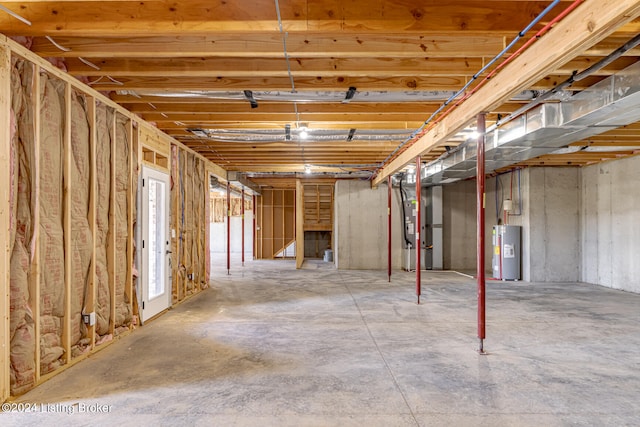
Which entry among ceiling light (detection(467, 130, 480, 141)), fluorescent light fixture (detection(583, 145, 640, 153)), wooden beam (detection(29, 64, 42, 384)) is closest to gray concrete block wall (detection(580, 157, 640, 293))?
fluorescent light fixture (detection(583, 145, 640, 153))

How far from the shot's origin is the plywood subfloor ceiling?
2598mm

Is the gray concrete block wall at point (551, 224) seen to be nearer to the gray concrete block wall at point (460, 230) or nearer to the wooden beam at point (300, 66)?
the gray concrete block wall at point (460, 230)

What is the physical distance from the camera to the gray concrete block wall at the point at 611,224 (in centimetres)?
680

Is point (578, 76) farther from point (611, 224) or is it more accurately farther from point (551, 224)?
point (551, 224)

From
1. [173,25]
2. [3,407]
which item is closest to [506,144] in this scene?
[173,25]

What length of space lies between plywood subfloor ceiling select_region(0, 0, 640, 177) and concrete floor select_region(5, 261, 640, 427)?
2289 millimetres

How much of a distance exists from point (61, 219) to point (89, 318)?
0.97m

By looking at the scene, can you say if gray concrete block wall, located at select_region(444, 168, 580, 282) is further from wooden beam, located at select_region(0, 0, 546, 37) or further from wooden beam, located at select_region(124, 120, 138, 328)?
wooden beam, located at select_region(124, 120, 138, 328)

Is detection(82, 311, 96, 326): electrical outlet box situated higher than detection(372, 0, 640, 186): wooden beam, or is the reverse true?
detection(372, 0, 640, 186): wooden beam

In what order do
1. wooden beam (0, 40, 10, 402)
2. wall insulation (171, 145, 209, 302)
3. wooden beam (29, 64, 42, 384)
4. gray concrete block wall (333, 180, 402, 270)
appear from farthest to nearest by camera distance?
gray concrete block wall (333, 180, 402, 270) < wall insulation (171, 145, 209, 302) < wooden beam (29, 64, 42, 384) < wooden beam (0, 40, 10, 402)

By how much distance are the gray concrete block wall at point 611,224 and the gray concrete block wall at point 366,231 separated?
4.19m

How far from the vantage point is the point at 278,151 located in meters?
6.94

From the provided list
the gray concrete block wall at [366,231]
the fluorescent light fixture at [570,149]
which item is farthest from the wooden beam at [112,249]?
the gray concrete block wall at [366,231]

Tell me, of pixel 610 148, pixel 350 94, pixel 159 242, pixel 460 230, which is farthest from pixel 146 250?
pixel 460 230
